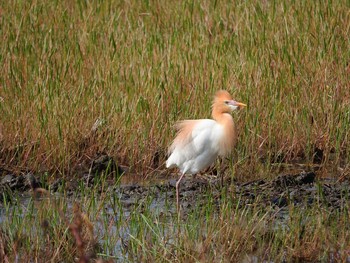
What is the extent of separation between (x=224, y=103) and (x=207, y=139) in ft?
0.93

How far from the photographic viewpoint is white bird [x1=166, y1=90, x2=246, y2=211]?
6309 mm

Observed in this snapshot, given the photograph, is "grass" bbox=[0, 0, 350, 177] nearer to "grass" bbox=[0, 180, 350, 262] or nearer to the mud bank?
the mud bank

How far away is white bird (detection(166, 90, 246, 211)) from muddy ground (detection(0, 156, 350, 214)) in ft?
0.68

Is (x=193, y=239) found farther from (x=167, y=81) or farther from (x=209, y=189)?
(x=167, y=81)

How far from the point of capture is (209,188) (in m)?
6.50

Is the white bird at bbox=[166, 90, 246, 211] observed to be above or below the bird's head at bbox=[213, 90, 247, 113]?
below

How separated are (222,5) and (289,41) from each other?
146 centimetres

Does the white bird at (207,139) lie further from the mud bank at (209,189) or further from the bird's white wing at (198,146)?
the mud bank at (209,189)

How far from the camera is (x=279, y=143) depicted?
7172 millimetres

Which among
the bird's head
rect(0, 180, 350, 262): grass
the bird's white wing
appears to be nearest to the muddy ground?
the bird's white wing

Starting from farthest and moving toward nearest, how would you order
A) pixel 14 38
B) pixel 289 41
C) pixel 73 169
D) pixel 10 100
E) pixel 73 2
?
1. pixel 73 2
2. pixel 14 38
3. pixel 289 41
4. pixel 10 100
5. pixel 73 169

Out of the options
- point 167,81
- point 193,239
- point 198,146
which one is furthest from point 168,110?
point 193,239

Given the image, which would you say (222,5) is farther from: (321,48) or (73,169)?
(73,169)

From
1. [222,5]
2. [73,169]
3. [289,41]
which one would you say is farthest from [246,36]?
[73,169]
